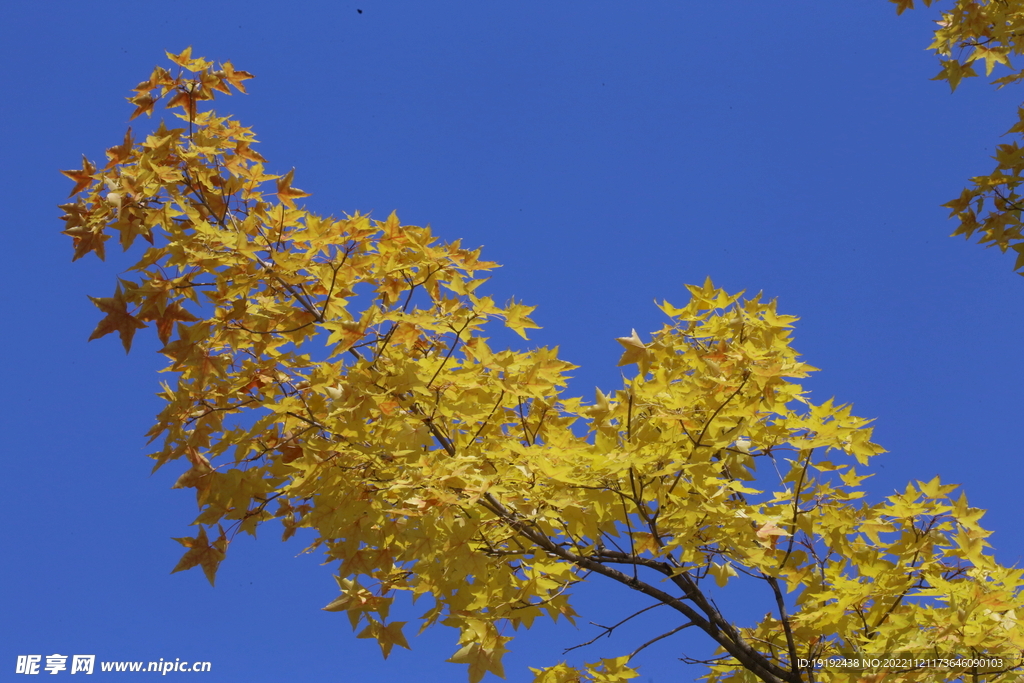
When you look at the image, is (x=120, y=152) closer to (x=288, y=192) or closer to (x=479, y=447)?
(x=288, y=192)

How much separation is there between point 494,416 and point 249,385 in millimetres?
950

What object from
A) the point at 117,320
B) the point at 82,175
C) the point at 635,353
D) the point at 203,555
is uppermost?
the point at 82,175

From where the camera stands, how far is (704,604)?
9.17ft

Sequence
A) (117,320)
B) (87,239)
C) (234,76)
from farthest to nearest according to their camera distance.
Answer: (234,76) → (87,239) → (117,320)

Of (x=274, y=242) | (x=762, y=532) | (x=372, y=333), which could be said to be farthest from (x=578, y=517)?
(x=274, y=242)

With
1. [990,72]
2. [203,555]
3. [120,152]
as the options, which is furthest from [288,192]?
[990,72]

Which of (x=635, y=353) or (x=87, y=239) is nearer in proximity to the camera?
(x=635, y=353)

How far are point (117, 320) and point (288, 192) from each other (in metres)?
0.84

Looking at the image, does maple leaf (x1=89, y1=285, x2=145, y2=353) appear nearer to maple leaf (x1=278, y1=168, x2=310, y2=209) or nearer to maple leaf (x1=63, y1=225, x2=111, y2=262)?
maple leaf (x1=63, y1=225, x2=111, y2=262)

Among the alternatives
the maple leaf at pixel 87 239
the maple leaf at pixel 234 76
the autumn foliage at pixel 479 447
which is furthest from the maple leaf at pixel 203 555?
the maple leaf at pixel 234 76

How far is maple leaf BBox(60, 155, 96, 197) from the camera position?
3025 millimetres

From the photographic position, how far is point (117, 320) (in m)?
2.66

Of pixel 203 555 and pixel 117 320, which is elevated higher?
pixel 117 320

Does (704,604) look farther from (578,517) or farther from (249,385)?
(249,385)
